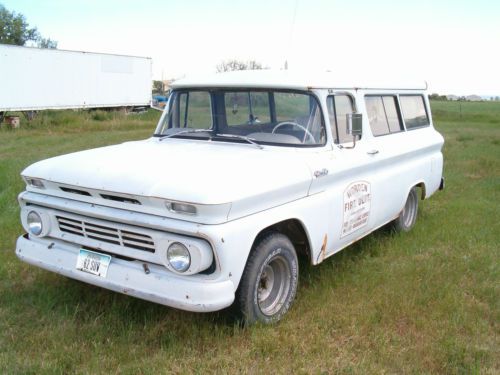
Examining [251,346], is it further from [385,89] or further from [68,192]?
[385,89]

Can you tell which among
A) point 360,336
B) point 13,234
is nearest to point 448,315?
point 360,336

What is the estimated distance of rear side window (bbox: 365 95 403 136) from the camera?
17.5 ft

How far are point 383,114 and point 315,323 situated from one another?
2.66 m

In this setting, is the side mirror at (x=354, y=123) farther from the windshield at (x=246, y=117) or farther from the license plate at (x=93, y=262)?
the license plate at (x=93, y=262)

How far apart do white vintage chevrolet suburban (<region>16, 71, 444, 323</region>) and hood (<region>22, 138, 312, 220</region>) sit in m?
0.01

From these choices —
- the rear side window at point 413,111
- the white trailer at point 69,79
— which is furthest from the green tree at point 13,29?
the rear side window at point 413,111

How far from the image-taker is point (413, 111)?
640cm

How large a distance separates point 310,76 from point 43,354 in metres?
3.02

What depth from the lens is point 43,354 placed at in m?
3.37

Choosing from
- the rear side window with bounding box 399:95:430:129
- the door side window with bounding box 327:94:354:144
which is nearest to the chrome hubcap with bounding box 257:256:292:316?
the door side window with bounding box 327:94:354:144

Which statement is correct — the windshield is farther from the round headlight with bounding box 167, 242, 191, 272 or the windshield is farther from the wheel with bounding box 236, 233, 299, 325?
the round headlight with bounding box 167, 242, 191, 272

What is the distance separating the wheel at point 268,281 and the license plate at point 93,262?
36.1 inches

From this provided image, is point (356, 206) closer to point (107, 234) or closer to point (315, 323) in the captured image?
point (315, 323)

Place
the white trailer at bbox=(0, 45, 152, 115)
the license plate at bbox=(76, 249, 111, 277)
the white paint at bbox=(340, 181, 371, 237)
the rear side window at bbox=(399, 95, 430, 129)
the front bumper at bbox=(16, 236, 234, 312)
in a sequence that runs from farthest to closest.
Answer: the white trailer at bbox=(0, 45, 152, 115)
the rear side window at bbox=(399, 95, 430, 129)
the white paint at bbox=(340, 181, 371, 237)
the license plate at bbox=(76, 249, 111, 277)
the front bumper at bbox=(16, 236, 234, 312)
